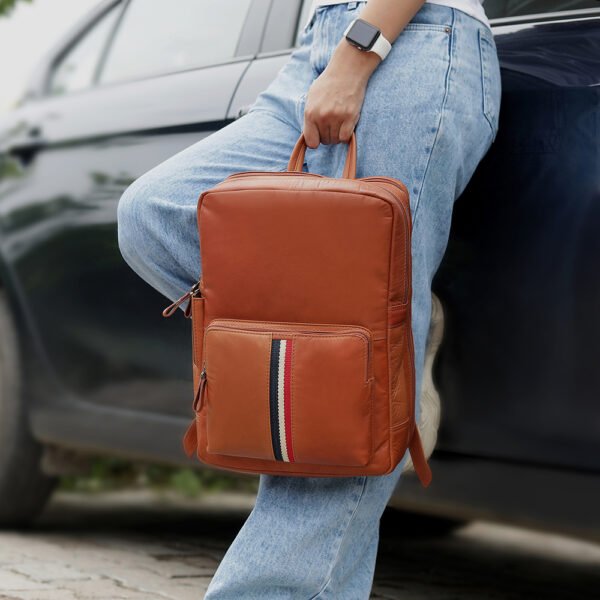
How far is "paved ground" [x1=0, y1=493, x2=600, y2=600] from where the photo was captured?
256 cm

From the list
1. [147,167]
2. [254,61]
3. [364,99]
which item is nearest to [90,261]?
[147,167]

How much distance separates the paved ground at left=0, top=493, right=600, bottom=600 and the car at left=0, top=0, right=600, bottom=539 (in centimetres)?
26

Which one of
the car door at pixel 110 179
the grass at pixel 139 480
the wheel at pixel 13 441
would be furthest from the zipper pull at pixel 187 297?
the grass at pixel 139 480

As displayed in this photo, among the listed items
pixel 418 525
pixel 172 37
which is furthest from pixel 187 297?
pixel 418 525

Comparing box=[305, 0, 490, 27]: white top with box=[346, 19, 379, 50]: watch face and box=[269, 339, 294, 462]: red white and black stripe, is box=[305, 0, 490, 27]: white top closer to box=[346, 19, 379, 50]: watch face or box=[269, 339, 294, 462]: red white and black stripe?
box=[346, 19, 379, 50]: watch face

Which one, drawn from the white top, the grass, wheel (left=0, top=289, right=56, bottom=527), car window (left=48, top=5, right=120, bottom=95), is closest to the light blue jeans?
the white top

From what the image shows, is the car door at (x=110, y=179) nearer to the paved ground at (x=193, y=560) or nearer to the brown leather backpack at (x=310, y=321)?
the paved ground at (x=193, y=560)

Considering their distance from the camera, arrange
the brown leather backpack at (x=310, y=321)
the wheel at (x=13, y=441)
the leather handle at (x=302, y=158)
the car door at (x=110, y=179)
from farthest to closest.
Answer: the wheel at (x=13, y=441) → the car door at (x=110, y=179) → the leather handle at (x=302, y=158) → the brown leather backpack at (x=310, y=321)

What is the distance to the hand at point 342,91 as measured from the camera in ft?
5.97

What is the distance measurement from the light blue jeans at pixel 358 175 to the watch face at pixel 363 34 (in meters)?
0.06

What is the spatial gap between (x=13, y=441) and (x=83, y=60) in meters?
1.17

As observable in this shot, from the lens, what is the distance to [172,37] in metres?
3.10

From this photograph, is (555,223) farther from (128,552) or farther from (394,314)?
(128,552)

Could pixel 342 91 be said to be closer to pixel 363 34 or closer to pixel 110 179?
pixel 363 34
